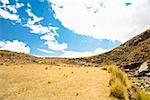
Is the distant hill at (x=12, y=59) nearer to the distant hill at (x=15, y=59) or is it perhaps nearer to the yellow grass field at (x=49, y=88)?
the distant hill at (x=15, y=59)

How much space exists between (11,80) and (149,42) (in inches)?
6318

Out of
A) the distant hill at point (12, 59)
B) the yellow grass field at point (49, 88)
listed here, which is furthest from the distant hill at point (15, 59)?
the yellow grass field at point (49, 88)

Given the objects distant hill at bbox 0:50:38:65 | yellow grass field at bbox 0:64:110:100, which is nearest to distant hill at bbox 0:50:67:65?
distant hill at bbox 0:50:38:65

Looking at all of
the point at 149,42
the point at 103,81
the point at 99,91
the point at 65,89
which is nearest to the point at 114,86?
the point at 99,91

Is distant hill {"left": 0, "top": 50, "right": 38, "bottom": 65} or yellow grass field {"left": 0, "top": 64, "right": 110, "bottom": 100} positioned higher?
distant hill {"left": 0, "top": 50, "right": 38, "bottom": 65}

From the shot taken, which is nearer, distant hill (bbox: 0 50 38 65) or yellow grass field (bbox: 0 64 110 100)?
yellow grass field (bbox: 0 64 110 100)

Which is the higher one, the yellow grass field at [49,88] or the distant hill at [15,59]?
the distant hill at [15,59]

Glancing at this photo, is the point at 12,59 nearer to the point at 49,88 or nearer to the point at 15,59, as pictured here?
the point at 15,59

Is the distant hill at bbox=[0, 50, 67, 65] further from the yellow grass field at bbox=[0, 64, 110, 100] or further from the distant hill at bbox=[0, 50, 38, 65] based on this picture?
the yellow grass field at bbox=[0, 64, 110, 100]

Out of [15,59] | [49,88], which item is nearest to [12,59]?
[15,59]

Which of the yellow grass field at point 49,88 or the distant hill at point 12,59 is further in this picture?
the distant hill at point 12,59

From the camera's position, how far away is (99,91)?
21.1 meters

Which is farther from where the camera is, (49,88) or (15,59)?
(15,59)

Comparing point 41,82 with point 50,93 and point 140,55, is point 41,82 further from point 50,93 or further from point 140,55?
point 140,55
